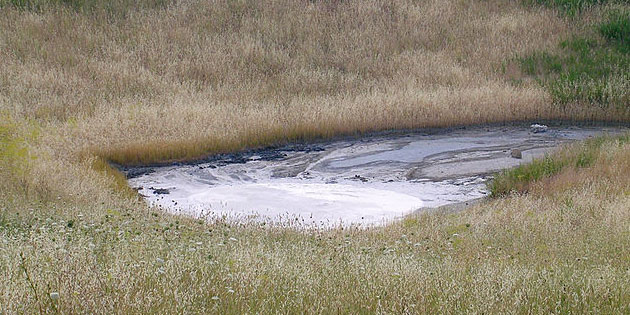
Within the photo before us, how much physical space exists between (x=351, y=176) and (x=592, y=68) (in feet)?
40.8

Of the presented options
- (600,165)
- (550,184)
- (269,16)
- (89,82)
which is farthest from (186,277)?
(269,16)

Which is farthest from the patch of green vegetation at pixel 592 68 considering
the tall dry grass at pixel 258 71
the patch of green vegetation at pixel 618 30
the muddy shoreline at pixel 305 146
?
the muddy shoreline at pixel 305 146

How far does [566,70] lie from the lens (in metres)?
25.0

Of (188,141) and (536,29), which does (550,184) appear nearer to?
(188,141)

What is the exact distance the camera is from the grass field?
5184 millimetres

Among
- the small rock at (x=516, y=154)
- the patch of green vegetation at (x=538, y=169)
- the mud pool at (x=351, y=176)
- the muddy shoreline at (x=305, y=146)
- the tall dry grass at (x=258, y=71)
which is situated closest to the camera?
the mud pool at (x=351, y=176)

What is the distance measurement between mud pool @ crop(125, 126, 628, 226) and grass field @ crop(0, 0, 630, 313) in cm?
82

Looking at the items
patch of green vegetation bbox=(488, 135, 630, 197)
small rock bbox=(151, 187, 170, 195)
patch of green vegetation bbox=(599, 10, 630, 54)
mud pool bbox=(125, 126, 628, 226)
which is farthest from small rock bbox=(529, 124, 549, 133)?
small rock bbox=(151, 187, 170, 195)

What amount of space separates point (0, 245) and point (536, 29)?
2650 cm

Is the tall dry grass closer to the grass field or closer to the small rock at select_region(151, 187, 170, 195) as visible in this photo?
the grass field

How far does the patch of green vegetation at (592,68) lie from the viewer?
861 inches

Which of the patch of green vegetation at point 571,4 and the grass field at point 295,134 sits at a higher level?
the patch of green vegetation at point 571,4

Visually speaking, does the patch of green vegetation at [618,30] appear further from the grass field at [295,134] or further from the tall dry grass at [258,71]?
the tall dry grass at [258,71]

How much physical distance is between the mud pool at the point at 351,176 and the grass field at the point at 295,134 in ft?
2.71
